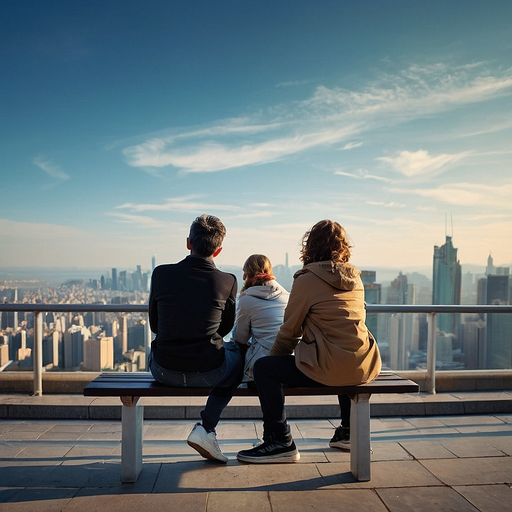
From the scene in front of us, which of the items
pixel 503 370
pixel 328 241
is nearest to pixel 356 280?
pixel 328 241

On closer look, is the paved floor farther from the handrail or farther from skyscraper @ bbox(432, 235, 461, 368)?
the handrail

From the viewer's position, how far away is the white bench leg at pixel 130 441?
3676 millimetres

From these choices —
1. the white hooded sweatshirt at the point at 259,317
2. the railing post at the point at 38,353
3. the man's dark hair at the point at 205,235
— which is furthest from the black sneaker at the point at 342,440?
the railing post at the point at 38,353

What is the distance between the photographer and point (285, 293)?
437 cm

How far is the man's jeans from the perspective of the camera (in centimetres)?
381

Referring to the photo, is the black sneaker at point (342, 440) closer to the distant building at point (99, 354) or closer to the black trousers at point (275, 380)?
the black trousers at point (275, 380)

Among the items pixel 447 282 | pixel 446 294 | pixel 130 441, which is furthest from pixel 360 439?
pixel 447 282

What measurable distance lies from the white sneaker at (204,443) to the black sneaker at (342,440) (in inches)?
37.4

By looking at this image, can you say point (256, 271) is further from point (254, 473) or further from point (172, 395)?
point (254, 473)

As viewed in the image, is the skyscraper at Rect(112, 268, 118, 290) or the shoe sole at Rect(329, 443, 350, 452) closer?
the shoe sole at Rect(329, 443, 350, 452)

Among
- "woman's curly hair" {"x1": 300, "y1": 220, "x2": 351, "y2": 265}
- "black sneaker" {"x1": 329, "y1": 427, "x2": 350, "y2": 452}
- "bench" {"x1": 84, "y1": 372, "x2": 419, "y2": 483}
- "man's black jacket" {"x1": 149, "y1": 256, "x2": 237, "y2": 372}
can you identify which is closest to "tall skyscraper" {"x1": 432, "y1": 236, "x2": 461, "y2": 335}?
"black sneaker" {"x1": 329, "y1": 427, "x2": 350, "y2": 452}

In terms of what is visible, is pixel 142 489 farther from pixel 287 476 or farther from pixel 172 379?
pixel 287 476

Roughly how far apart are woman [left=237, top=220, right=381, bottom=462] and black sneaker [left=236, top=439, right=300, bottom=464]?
5.3 inches

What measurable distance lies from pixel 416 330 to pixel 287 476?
3.15m
